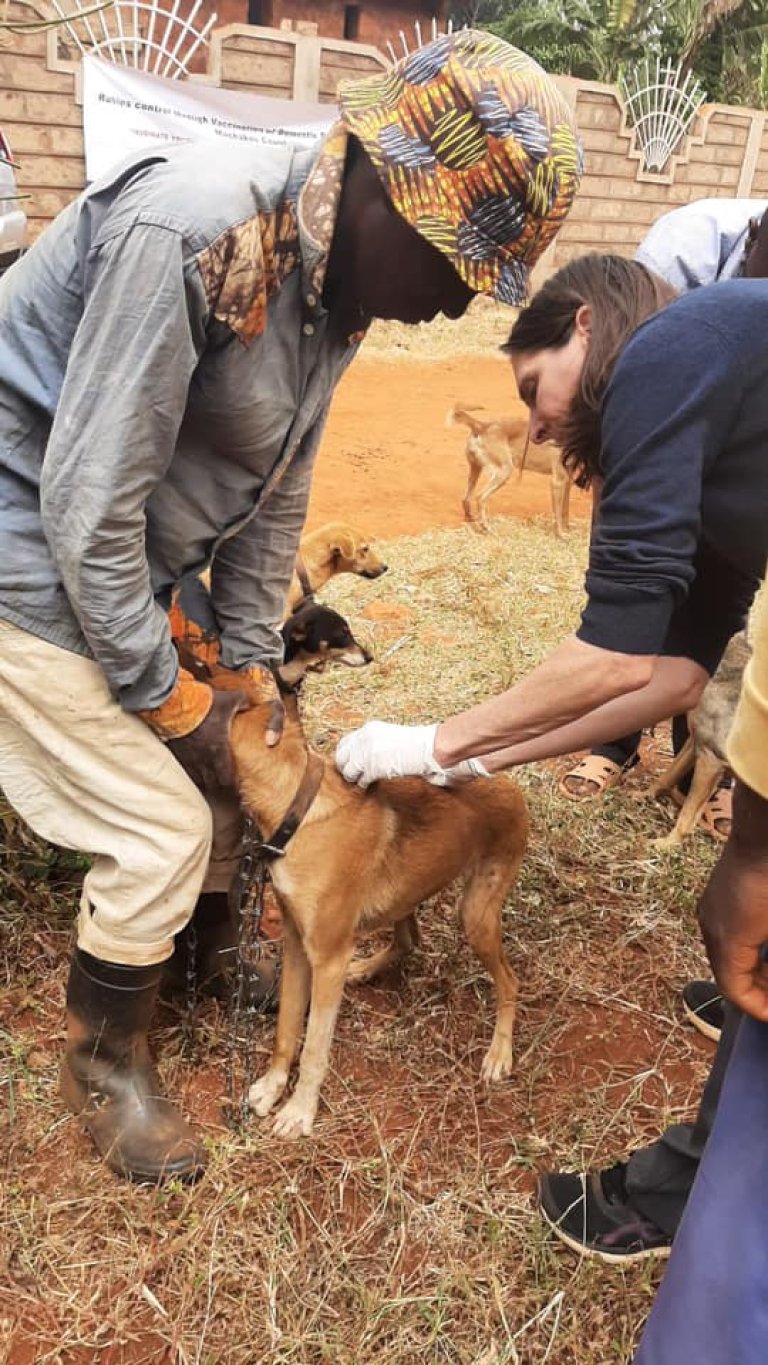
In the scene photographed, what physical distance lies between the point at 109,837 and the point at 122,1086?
28.5 inches

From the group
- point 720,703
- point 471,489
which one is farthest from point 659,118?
point 720,703

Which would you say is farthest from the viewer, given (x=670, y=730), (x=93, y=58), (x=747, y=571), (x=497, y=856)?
(x=93, y=58)

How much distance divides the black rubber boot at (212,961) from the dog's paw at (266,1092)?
0.23m

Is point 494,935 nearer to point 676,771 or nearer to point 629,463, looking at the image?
point 629,463

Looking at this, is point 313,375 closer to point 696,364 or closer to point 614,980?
point 696,364

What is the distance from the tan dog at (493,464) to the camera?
29.3 feet

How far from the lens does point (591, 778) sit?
4703mm

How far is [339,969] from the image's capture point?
112 inches

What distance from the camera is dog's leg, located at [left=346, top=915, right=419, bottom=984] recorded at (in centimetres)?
343

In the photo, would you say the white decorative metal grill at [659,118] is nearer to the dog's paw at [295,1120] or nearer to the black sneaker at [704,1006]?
the black sneaker at [704,1006]

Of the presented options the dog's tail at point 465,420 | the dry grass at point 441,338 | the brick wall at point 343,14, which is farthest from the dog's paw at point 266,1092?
the brick wall at point 343,14

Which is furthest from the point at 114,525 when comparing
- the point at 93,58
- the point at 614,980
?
the point at 93,58

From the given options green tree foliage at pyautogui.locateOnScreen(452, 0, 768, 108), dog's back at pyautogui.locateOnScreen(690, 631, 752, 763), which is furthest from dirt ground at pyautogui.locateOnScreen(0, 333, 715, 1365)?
green tree foliage at pyautogui.locateOnScreen(452, 0, 768, 108)

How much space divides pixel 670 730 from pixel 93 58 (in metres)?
10.7
